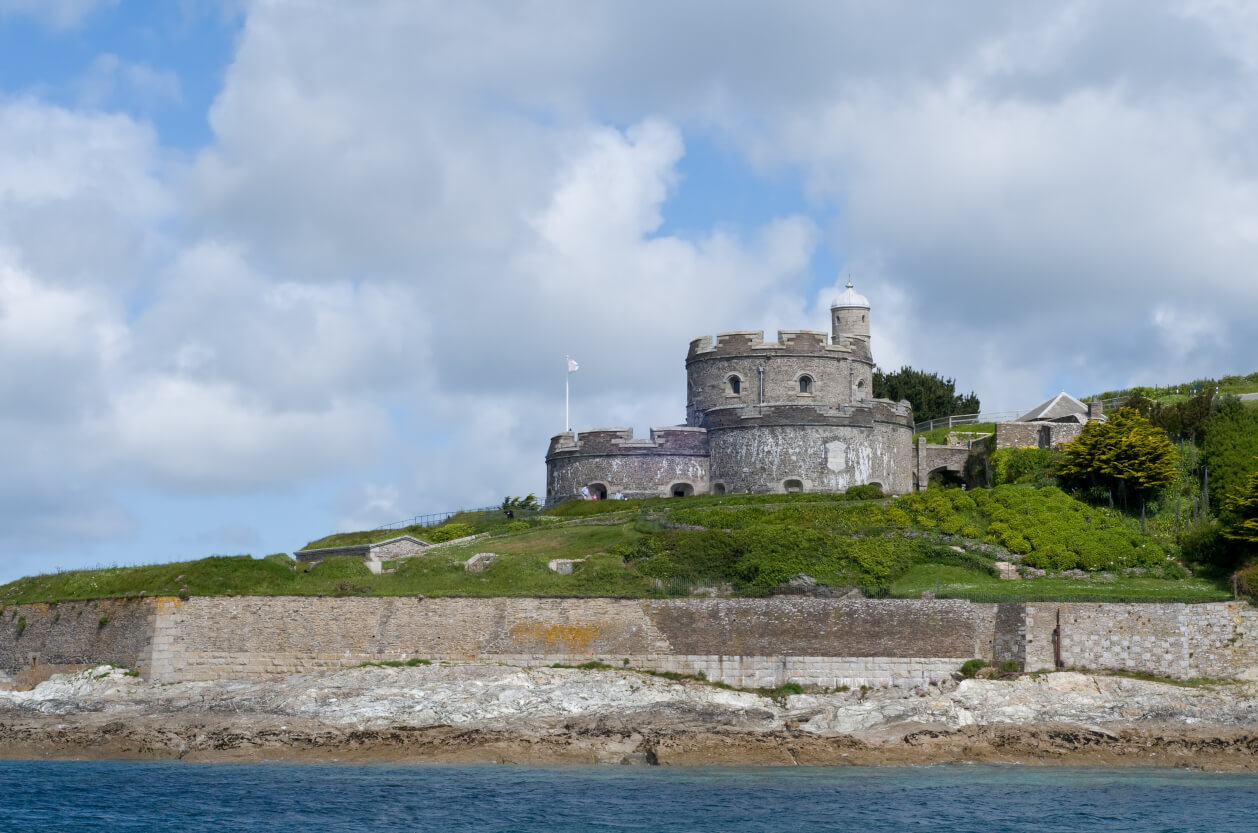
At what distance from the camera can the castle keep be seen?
54.8m

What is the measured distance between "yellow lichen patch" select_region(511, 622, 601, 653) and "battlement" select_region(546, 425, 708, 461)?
17481 mm

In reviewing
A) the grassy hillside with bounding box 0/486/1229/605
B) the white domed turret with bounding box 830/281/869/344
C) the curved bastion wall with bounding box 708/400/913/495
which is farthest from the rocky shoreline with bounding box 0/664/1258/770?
the white domed turret with bounding box 830/281/869/344

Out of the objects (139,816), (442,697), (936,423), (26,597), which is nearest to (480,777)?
(442,697)

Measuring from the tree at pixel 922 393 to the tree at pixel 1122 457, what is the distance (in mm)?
20903

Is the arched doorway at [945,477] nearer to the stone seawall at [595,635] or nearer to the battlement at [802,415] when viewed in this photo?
the battlement at [802,415]

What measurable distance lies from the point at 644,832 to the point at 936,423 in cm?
4133

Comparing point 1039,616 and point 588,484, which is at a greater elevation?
point 588,484

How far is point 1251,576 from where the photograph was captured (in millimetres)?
38812

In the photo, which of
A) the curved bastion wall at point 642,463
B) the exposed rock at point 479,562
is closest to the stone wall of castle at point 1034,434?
the curved bastion wall at point 642,463

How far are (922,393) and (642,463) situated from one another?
1906 centimetres

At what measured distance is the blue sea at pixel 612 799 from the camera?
95.0 ft

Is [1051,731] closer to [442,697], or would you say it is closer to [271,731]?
[442,697]

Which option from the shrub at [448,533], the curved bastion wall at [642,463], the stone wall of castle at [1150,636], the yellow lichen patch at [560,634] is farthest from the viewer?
the curved bastion wall at [642,463]

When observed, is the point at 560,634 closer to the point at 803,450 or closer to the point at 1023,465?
the point at 803,450
